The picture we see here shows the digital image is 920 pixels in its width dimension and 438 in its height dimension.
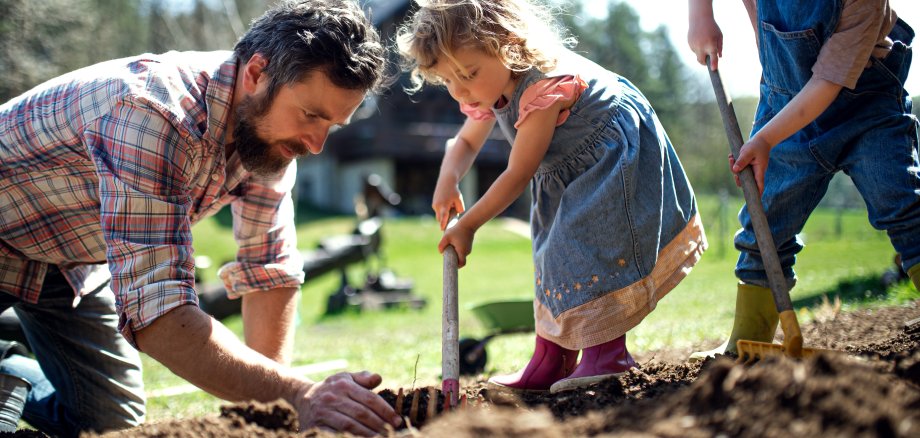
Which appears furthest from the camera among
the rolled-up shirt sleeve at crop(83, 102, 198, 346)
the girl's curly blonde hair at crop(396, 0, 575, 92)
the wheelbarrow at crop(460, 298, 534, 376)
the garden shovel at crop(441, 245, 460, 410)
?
the wheelbarrow at crop(460, 298, 534, 376)

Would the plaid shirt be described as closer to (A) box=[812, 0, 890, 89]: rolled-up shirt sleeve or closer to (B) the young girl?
(B) the young girl

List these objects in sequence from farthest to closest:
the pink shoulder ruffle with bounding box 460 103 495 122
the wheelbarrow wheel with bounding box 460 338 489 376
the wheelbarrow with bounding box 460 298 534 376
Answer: the wheelbarrow with bounding box 460 298 534 376 < the wheelbarrow wheel with bounding box 460 338 489 376 < the pink shoulder ruffle with bounding box 460 103 495 122

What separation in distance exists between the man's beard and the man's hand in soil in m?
1.13

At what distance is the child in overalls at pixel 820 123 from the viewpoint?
8.39 ft

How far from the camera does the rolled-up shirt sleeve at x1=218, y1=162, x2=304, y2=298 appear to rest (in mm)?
3293

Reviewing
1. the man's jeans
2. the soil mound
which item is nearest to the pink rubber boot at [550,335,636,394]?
the soil mound

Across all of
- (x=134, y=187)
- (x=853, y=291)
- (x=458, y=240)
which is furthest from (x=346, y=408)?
(x=853, y=291)

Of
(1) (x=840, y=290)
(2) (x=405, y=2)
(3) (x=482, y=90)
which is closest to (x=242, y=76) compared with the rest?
(3) (x=482, y=90)

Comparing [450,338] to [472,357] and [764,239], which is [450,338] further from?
[472,357]

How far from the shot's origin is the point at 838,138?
9.43 feet

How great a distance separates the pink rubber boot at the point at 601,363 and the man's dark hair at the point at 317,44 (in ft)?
4.45

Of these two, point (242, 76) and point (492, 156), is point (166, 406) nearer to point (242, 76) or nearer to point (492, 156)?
point (242, 76)

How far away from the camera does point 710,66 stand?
311cm

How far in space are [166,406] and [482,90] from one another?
2.40 meters
